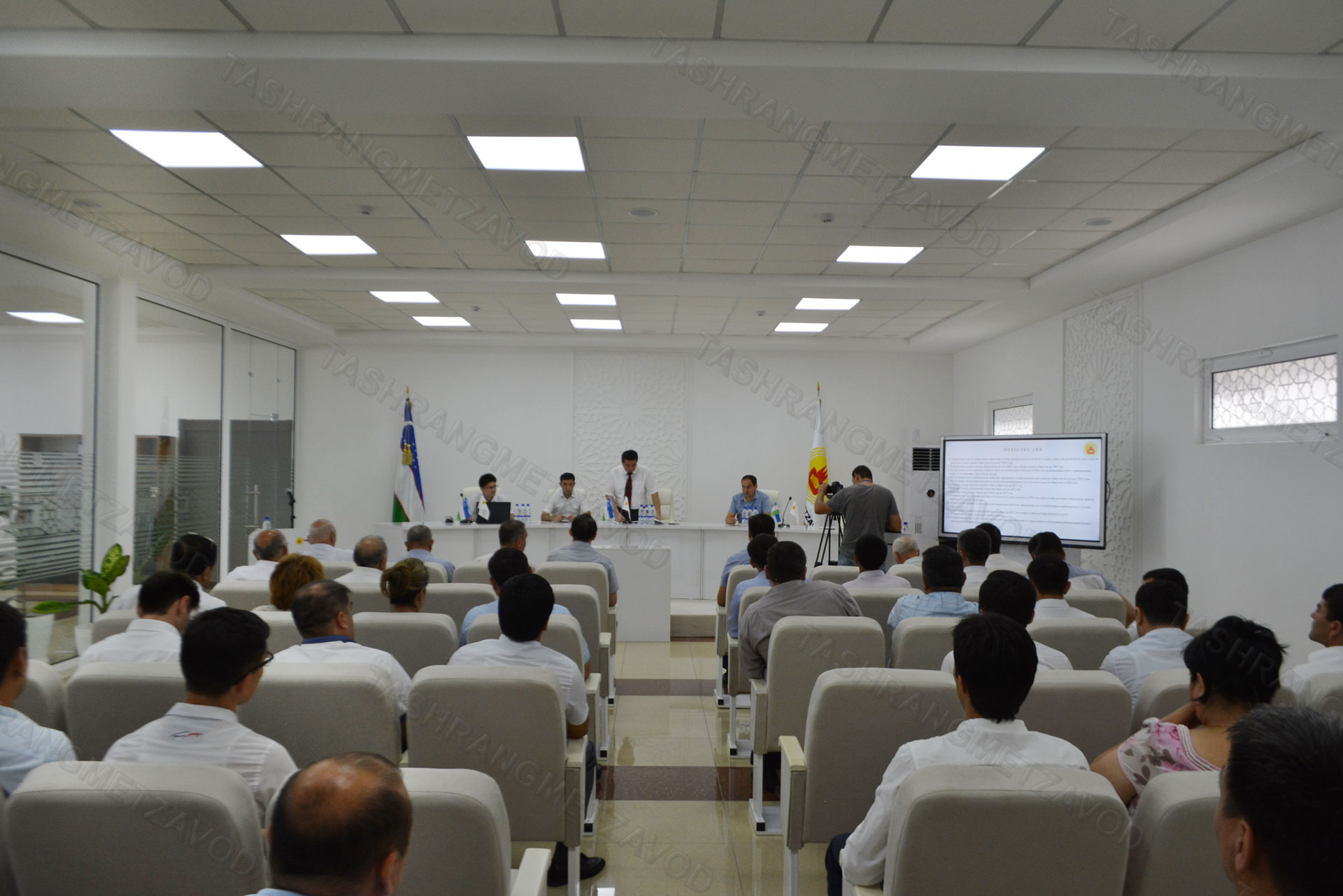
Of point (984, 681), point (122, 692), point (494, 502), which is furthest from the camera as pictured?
point (494, 502)

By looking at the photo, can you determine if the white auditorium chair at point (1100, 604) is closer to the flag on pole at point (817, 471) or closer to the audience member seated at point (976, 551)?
the audience member seated at point (976, 551)

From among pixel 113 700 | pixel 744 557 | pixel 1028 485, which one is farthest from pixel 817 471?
pixel 113 700

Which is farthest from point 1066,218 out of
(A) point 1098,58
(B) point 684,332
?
(B) point 684,332

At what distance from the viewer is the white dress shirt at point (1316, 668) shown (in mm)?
2500

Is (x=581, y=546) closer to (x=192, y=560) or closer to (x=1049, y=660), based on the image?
(x=192, y=560)

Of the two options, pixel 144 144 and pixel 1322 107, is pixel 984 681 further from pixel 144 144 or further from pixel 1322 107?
pixel 144 144

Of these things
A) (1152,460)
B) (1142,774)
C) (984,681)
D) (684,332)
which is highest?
(684,332)

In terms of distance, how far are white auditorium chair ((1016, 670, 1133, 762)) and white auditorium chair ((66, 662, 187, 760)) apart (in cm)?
228

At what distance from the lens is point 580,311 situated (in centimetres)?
906

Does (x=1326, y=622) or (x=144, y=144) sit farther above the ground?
(x=144, y=144)

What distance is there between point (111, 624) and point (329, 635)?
4.42ft

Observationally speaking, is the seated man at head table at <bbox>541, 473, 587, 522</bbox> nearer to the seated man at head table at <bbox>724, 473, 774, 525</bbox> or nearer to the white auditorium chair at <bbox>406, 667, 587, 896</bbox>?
the seated man at head table at <bbox>724, 473, 774, 525</bbox>

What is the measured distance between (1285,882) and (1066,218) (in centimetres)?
565

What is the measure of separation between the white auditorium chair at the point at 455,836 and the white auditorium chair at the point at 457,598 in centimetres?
237
